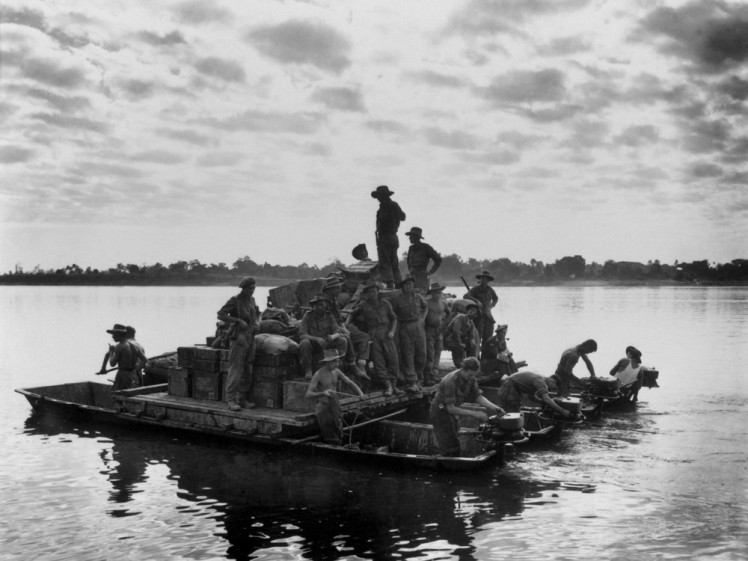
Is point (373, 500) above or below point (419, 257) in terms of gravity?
below

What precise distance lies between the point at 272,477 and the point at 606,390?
887 cm

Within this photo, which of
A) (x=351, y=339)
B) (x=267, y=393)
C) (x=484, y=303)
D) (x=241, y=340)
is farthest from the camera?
(x=484, y=303)

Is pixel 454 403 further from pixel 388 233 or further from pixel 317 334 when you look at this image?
pixel 388 233

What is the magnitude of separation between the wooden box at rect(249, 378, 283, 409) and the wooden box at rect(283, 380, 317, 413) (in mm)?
138

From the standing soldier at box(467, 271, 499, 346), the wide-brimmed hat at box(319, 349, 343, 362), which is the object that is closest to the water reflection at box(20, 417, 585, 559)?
the wide-brimmed hat at box(319, 349, 343, 362)

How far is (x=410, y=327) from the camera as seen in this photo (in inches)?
635

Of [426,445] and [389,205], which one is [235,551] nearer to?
[426,445]

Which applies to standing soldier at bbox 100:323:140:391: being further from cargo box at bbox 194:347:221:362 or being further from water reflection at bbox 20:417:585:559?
water reflection at bbox 20:417:585:559

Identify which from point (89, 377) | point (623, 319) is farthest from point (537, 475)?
point (623, 319)

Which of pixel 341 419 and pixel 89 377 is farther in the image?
pixel 89 377

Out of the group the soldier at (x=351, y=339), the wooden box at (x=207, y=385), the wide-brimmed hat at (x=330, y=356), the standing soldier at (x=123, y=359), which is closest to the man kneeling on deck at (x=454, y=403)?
the wide-brimmed hat at (x=330, y=356)

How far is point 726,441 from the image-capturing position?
49.6 feet

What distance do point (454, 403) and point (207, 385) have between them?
640cm

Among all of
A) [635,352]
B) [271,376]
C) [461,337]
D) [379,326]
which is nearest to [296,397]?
[271,376]
